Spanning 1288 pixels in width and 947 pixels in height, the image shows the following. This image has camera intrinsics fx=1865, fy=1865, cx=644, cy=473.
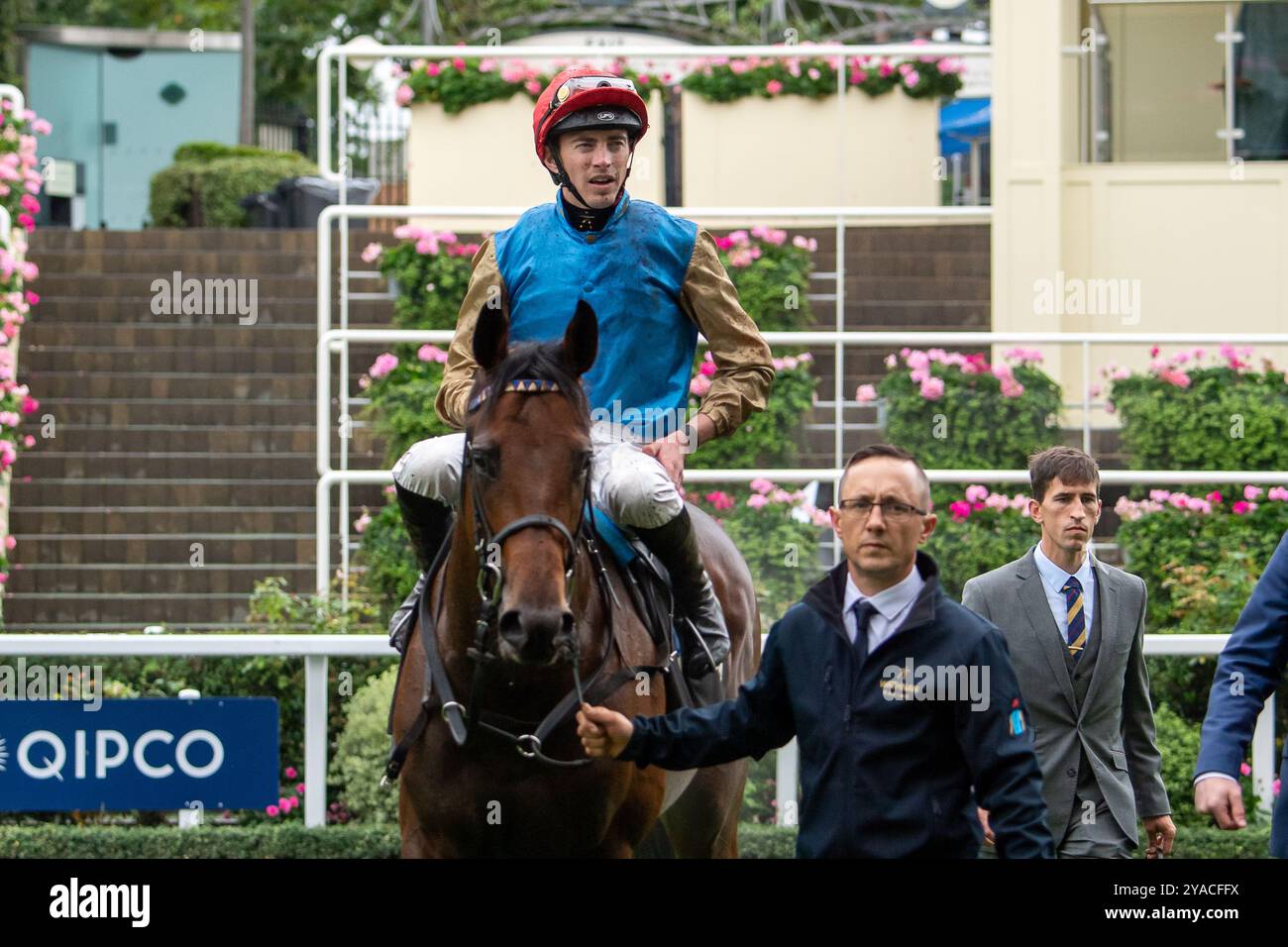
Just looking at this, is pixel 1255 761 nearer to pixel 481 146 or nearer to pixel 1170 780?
pixel 1170 780

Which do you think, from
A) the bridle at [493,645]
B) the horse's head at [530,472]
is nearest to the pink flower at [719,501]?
the bridle at [493,645]

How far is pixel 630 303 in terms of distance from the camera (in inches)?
185

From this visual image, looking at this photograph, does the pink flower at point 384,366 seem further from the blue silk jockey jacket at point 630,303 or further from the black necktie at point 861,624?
the black necktie at point 861,624

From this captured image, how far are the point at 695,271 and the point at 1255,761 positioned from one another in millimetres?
3548

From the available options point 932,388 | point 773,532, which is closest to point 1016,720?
point 773,532

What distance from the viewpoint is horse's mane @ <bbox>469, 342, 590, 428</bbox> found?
4000mm

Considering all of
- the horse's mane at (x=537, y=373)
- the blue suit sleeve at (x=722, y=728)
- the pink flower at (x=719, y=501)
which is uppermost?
the horse's mane at (x=537, y=373)

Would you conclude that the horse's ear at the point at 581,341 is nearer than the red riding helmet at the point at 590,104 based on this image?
Yes

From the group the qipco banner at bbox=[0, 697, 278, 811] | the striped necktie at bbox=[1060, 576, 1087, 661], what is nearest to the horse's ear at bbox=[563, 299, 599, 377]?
the striped necktie at bbox=[1060, 576, 1087, 661]

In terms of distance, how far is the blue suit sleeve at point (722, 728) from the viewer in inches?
141

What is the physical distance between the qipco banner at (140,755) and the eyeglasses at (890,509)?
3651 millimetres

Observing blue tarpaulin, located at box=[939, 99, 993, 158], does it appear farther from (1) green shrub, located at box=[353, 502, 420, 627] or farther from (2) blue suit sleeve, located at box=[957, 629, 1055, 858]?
(2) blue suit sleeve, located at box=[957, 629, 1055, 858]

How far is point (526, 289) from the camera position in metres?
4.71

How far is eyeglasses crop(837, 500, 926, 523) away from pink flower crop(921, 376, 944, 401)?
5.96m
